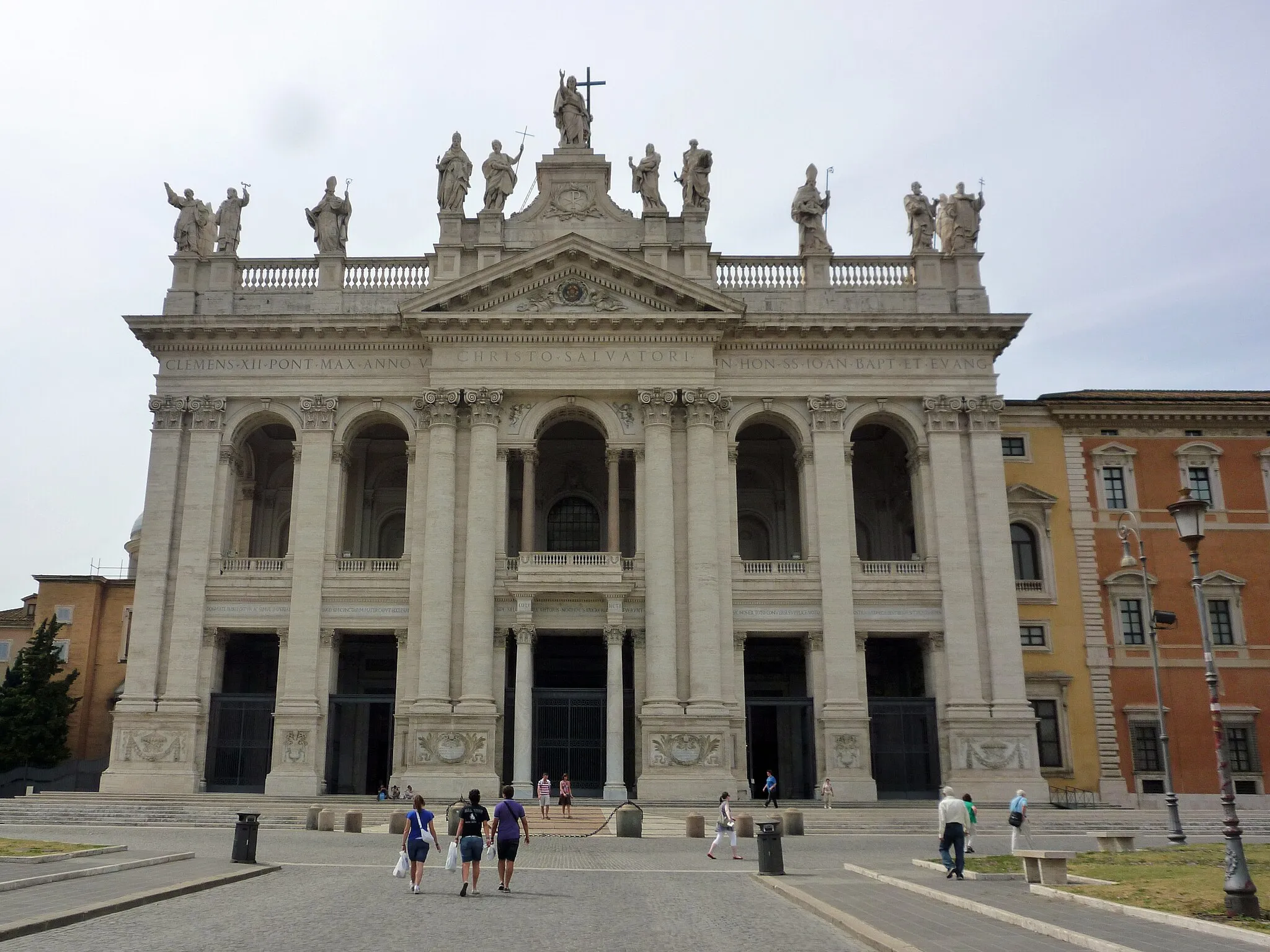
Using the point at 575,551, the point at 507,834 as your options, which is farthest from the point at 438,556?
the point at 507,834

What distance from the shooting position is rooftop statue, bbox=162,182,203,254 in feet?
134

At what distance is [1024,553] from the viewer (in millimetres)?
40594

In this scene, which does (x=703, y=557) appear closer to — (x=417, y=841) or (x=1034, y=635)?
(x=1034, y=635)

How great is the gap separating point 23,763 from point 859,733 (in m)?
29.8

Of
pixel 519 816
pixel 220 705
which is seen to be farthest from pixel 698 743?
pixel 519 816

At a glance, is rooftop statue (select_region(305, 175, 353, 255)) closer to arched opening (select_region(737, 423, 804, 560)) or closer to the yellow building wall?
arched opening (select_region(737, 423, 804, 560))

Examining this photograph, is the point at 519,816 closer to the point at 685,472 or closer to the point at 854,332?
the point at 685,472

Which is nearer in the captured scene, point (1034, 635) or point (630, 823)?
point (630, 823)

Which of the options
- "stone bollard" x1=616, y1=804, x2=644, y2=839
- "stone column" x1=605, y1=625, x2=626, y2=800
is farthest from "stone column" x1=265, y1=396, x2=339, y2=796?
"stone bollard" x1=616, y1=804, x2=644, y2=839

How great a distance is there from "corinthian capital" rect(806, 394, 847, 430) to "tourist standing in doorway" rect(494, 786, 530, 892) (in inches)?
965

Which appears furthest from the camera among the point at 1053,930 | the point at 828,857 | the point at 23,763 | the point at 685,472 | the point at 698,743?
the point at 23,763

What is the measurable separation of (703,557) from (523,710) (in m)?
7.64

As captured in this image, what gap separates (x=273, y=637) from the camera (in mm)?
40938

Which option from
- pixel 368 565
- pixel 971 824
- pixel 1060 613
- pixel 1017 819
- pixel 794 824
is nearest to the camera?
pixel 1017 819
